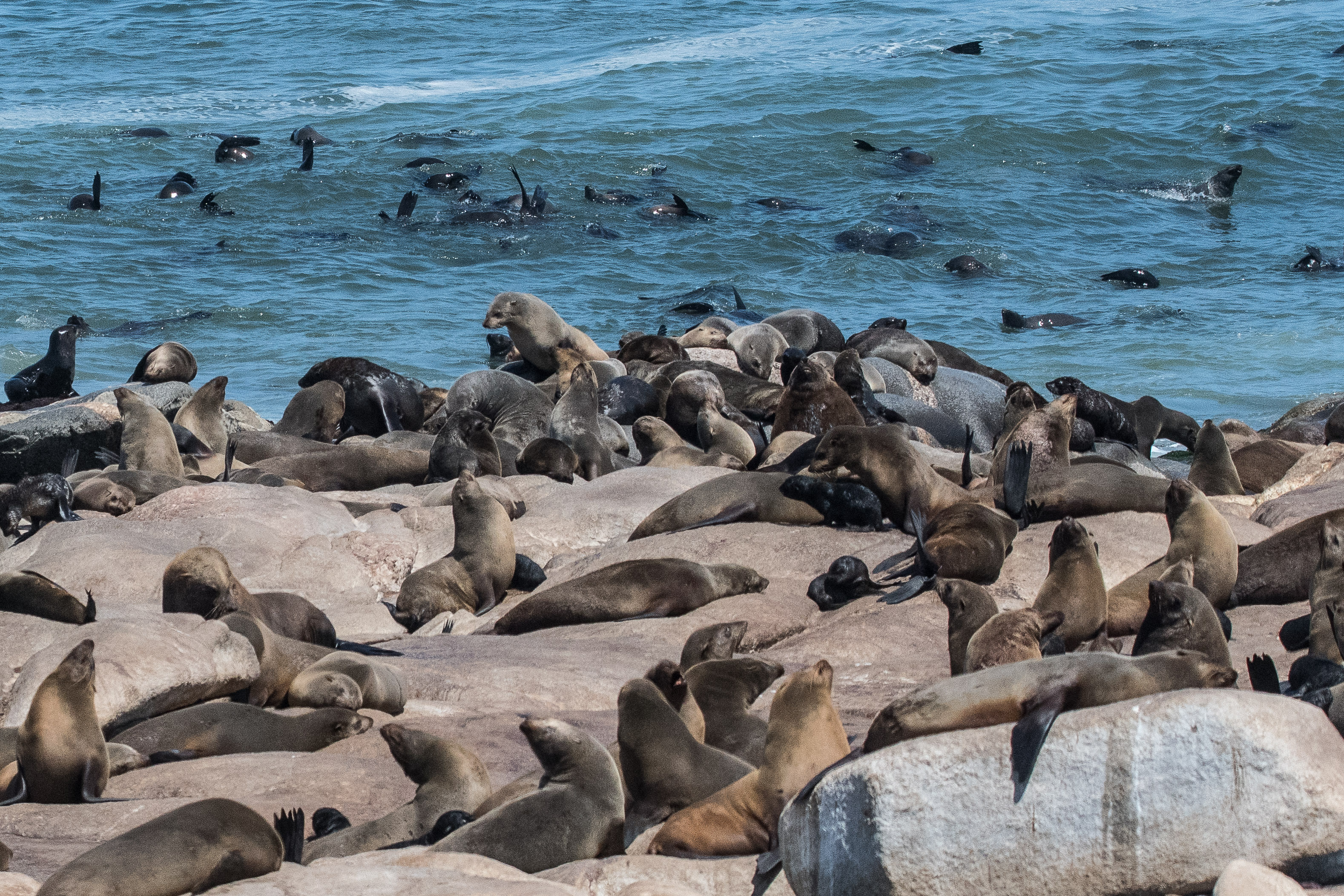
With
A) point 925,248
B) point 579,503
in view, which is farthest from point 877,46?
point 579,503

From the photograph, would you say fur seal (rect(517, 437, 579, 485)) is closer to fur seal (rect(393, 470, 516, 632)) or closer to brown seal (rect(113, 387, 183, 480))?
fur seal (rect(393, 470, 516, 632))

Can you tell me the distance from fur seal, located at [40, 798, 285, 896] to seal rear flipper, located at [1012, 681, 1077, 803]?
1.94 m

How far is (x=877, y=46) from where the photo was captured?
37.8m

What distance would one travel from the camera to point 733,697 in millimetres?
5598

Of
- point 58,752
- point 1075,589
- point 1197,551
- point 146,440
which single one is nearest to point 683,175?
point 146,440

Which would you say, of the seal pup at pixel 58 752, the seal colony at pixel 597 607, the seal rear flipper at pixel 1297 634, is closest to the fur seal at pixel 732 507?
the seal colony at pixel 597 607

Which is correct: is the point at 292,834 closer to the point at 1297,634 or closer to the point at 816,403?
the point at 1297,634

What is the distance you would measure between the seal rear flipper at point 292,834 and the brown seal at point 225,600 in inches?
95.1

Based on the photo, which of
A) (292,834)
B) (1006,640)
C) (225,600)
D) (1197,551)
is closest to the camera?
(292,834)

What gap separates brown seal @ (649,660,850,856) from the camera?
4312 millimetres

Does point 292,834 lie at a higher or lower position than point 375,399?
higher

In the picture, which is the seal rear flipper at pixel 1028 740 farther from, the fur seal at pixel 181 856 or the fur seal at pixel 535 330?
the fur seal at pixel 535 330

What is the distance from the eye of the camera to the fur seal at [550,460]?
1073cm

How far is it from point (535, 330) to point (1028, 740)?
11009 millimetres
